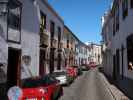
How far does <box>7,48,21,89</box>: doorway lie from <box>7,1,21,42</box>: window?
0.92 meters

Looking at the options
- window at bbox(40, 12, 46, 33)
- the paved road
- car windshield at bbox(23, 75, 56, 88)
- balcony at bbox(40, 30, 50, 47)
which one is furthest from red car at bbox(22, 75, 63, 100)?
window at bbox(40, 12, 46, 33)

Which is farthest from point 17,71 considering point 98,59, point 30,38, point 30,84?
A: point 98,59

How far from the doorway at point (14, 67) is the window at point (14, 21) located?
0.92 m

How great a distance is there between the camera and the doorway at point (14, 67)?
722 inches

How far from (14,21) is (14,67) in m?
3.02

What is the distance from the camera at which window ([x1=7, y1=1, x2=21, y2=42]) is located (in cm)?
1736

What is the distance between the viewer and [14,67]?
18.9 meters

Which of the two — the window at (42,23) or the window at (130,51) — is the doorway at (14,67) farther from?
the window at (130,51)

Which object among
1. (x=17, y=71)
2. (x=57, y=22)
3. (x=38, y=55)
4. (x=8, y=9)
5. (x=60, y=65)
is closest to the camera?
(x=8, y=9)

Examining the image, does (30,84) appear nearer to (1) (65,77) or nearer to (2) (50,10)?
(1) (65,77)

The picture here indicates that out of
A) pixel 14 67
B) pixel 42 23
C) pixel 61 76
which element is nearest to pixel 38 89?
pixel 14 67

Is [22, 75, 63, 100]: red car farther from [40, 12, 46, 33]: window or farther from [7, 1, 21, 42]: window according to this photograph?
[40, 12, 46, 33]: window

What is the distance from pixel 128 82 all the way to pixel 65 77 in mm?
6938

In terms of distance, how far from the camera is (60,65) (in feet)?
124
